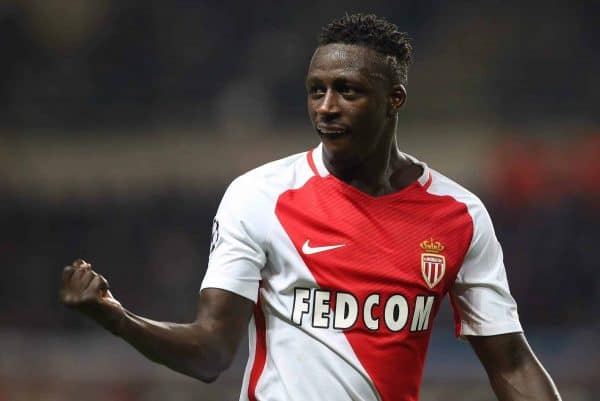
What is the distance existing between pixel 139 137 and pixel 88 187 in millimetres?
816

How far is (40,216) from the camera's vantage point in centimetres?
1253

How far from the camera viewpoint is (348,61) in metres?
3.49

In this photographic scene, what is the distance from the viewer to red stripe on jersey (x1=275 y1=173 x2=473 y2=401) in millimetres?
3500

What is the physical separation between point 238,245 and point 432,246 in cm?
62

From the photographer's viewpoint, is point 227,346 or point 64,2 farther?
point 64,2

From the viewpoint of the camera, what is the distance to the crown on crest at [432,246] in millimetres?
3625

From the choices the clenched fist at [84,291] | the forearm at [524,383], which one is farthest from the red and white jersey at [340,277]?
the clenched fist at [84,291]

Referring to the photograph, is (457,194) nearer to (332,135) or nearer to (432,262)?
(432,262)

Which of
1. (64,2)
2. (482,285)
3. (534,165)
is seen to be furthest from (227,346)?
(64,2)

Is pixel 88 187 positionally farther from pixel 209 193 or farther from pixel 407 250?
pixel 407 250

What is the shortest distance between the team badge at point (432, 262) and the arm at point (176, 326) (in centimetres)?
56

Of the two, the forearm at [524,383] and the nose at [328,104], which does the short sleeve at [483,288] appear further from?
the nose at [328,104]

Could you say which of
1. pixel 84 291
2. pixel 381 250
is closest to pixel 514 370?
pixel 381 250

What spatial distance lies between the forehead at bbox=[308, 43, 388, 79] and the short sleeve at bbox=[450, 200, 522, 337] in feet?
1.89
